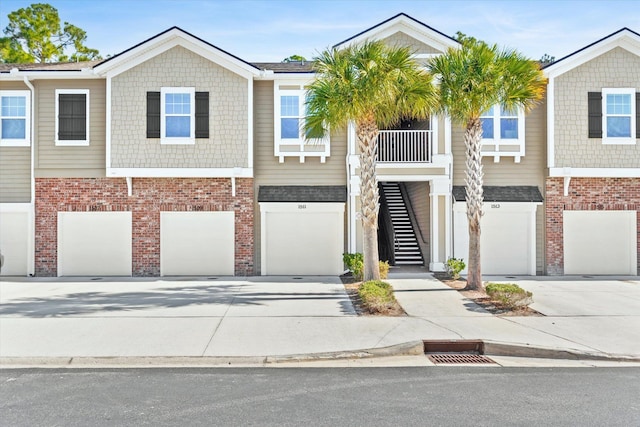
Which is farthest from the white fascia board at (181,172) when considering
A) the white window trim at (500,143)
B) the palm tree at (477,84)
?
the white window trim at (500,143)

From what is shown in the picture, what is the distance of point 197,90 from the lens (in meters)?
17.0

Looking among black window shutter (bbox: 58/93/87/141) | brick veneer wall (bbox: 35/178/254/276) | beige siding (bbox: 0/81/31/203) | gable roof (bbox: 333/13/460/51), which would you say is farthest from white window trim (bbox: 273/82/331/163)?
beige siding (bbox: 0/81/31/203)

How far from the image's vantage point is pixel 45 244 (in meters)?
17.3

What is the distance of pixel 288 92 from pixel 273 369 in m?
11.7

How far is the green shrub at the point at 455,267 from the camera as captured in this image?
16.0m

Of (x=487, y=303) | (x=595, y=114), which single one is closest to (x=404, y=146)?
(x=595, y=114)

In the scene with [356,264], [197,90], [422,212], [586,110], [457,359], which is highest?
[197,90]

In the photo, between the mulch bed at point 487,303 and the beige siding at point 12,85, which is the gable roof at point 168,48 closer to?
the beige siding at point 12,85

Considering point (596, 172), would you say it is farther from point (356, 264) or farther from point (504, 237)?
point (356, 264)

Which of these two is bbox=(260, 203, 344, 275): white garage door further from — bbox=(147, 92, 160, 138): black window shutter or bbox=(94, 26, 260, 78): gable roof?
bbox=(94, 26, 260, 78): gable roof

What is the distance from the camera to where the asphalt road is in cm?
555

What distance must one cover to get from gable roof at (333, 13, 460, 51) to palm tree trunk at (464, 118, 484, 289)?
4.60 meters

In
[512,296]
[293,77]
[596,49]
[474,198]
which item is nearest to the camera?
[512,296]

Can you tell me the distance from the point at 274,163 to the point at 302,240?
8.94 ft
